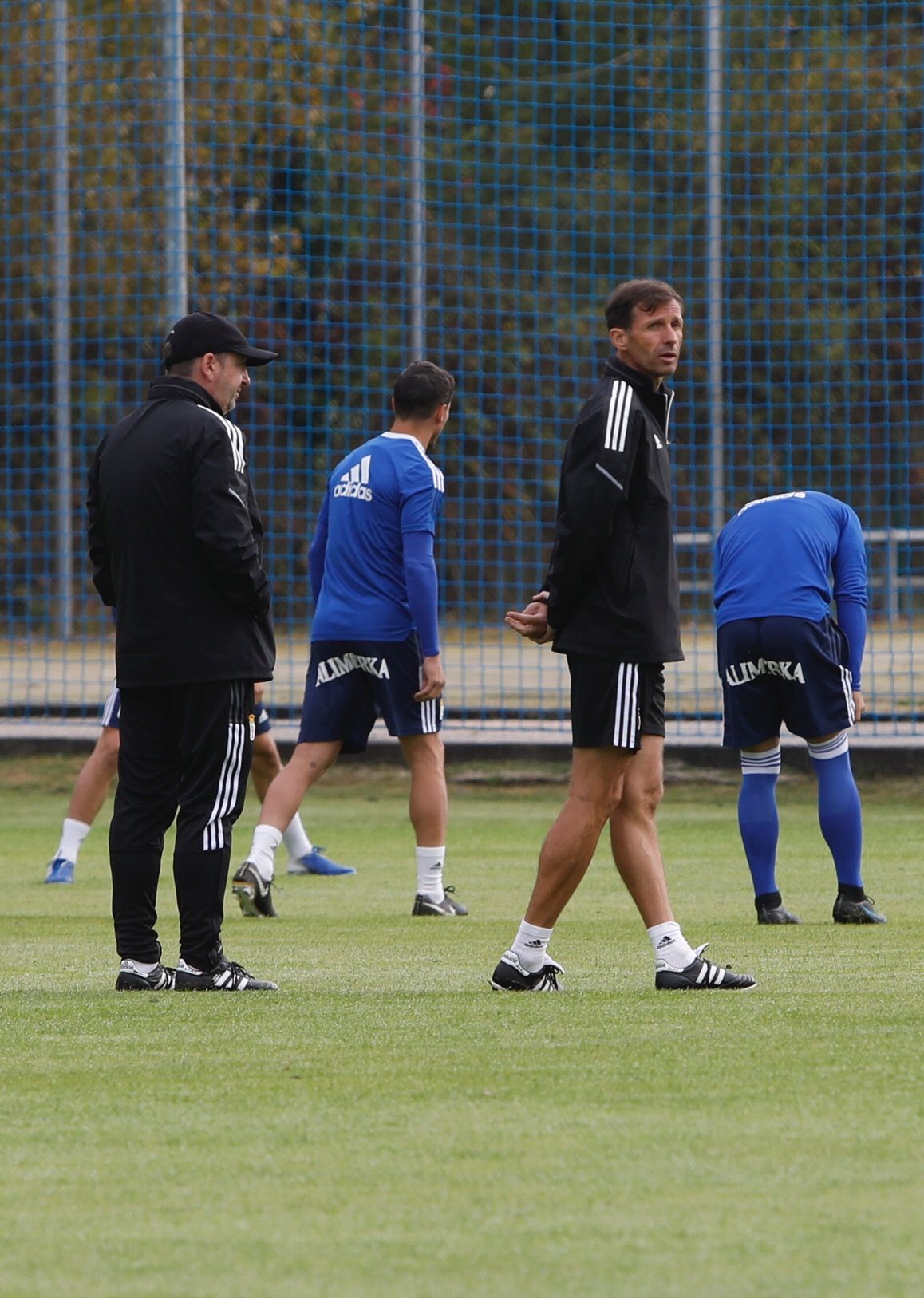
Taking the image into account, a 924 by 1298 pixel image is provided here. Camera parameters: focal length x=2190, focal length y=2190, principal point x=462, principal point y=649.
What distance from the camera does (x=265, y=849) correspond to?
840 centimetres

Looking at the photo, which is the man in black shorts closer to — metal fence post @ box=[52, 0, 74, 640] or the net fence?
the net fence

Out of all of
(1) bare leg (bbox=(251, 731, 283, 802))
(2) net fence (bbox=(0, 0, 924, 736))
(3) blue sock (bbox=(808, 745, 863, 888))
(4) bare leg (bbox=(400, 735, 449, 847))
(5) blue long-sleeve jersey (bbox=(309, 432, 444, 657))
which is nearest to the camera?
(3) blue sock (bbox=(808, 745, 863, 888))

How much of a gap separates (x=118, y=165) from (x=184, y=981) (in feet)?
38.2

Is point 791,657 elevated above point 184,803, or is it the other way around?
point 791,657

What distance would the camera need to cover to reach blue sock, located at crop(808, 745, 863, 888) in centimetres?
797

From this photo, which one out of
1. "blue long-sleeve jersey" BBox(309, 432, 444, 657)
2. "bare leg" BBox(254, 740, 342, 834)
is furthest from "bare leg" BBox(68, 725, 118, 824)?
"blue long-sleeve jersey" BBox(309, 432, 444, 657)

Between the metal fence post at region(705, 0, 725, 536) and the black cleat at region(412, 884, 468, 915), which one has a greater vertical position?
the metal fence post at region(705, 0, 725, 536)

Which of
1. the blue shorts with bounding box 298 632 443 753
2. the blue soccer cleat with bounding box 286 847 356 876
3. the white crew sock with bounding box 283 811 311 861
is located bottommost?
the blue soccer cleat with bounding box 286 847 356 876

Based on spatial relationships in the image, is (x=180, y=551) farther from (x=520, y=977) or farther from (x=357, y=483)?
(x=357, y=483)

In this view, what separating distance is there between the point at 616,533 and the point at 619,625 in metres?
0.25

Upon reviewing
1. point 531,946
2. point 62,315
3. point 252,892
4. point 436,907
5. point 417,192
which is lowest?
point 436,907

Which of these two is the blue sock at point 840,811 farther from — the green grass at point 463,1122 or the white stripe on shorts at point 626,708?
the white stripe on shorts at point 626,708

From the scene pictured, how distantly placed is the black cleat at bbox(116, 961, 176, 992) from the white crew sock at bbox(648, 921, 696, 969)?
1.38 metres

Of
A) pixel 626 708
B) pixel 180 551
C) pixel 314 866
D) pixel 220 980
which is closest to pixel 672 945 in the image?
pixel 626 708
